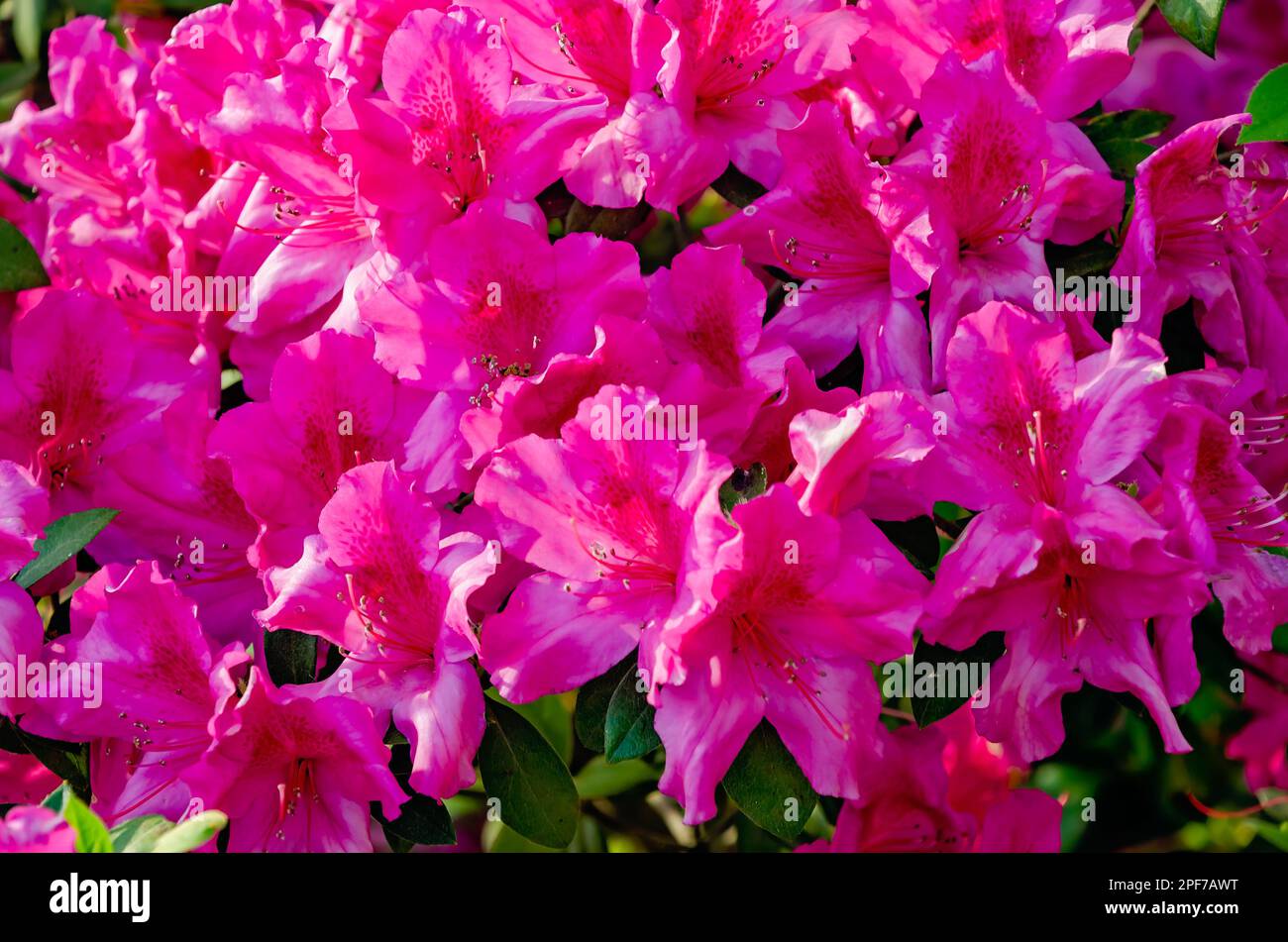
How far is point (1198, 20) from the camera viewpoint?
1.29m

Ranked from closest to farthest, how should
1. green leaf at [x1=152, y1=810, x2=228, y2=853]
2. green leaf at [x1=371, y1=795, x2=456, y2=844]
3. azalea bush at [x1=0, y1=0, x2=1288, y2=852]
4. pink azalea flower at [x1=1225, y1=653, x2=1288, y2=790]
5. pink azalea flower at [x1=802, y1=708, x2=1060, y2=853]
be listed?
green leaf at [x1=152, y1=810, x2=228, y2=853] → azalea bush at [x1=0, y1=0, x2=1288, y2=852] → green leaf at [x1=371, y1=795, x2=456, y2=844] → pink azalea flower at [x1=802, y1=708, x2=1060, y2=853] → pink azalea flower at [x1=1225, y1=653, x2=1288, y2=790]

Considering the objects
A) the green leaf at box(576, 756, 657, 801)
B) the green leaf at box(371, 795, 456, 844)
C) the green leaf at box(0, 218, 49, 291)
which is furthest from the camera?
the green leaf at box(576, 756, 657, 801)

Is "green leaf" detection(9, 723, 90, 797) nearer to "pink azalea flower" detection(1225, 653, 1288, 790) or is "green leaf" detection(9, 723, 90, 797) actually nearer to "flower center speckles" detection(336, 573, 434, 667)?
"flower center speckles" detection(336, 573, 434, 667)

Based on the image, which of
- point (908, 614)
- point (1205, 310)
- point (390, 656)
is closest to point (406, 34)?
point (390, 656)

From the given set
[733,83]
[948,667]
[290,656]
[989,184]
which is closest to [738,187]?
[733,83]

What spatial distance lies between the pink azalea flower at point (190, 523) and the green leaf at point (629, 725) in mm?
346

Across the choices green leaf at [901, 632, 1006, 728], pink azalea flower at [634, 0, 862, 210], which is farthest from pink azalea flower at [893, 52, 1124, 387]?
green leaf at [901, 632, 1006, 728]

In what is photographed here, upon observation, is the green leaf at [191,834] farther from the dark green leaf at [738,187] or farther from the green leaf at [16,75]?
the green leaf at [16,75]

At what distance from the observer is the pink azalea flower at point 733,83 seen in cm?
120

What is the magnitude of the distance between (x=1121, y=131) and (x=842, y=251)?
345 mm

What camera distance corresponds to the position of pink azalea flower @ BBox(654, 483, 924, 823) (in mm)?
1049

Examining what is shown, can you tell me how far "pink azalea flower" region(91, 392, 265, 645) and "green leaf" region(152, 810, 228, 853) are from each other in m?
0.29
